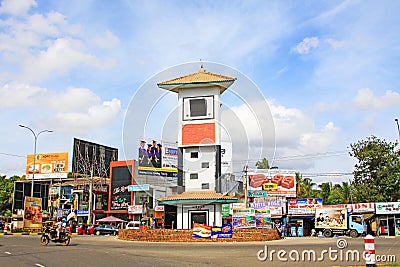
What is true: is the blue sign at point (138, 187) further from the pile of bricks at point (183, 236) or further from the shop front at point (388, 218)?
the shop front at point (388, 218)

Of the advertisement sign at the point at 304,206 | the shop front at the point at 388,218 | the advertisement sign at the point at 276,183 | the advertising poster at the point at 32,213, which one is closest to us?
the shop front at the point at 388,218

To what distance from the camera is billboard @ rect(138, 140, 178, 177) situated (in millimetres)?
71000

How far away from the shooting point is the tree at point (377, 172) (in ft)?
168

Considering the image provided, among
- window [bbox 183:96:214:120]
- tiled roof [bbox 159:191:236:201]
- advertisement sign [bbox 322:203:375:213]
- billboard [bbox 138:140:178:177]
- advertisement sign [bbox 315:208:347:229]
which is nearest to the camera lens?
tiled roof [bbox 159:191:236:201]

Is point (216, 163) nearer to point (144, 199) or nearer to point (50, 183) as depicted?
point (144, 199)

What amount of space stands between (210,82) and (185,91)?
8.58ft

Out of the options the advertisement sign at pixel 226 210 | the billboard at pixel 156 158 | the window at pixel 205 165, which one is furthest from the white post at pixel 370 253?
the billboard at pixel 156 158

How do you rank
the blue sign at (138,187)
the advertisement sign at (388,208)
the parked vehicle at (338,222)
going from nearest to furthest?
the parked vehicle at (338,222) < the advertisement sign at (388,208) < the blue sign at (138,187)

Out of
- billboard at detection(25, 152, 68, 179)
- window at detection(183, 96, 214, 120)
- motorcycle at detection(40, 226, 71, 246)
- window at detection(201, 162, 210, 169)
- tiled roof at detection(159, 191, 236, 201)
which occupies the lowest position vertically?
motorcycle at detection(40, 226, 71, 246)

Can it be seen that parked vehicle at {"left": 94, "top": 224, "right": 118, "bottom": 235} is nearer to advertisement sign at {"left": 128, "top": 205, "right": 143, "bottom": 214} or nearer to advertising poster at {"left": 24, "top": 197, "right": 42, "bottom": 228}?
advertising poster at {"left": 24, "top": 197, "right": 42, "bottom": 228}

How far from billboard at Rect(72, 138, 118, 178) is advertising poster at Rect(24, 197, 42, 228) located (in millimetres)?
29655

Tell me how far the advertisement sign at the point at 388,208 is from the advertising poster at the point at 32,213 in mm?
34487

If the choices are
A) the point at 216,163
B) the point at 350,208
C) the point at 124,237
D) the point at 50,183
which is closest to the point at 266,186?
the point at 350,208

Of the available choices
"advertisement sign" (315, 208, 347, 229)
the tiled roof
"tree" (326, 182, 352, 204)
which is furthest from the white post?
"tree" (326, 182, 352, 204)
